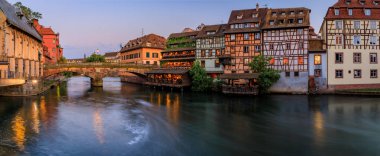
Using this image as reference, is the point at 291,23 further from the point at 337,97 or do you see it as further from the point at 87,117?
the point at 87,117

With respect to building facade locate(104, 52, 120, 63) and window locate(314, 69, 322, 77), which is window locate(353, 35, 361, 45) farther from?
building facade locate(104, 52, 120, 63)

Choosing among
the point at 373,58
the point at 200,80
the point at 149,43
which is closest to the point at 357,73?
the point at 373,58

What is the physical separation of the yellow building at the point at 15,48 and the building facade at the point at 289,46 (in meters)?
39.5

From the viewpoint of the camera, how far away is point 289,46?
4900cm

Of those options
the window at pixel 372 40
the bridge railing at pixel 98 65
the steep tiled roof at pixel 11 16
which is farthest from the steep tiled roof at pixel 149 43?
the window at pixel 372 40

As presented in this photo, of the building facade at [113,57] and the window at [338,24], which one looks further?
the building facade at [113,57]

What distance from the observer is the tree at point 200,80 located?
53156mm

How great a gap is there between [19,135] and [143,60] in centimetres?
6410

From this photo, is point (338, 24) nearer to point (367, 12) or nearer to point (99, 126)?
point (367, 12)

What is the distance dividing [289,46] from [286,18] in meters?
5.04

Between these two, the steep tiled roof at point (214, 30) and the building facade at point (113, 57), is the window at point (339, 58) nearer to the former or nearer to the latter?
the steep tiled roof at point (214, 30)

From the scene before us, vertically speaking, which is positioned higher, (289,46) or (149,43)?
(149,43)

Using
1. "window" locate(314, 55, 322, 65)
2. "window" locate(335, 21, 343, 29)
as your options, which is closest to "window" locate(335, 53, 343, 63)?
"window" locate(314, 55, 322, 65)

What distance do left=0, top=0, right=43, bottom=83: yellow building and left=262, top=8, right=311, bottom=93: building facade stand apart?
130ft
